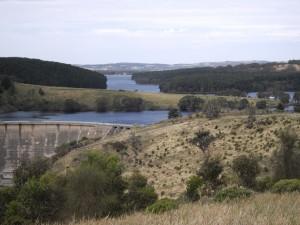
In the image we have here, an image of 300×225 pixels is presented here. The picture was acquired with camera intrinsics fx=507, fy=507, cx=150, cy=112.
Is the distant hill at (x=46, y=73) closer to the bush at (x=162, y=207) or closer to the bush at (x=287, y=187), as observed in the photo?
the bush at (x=287, y=187)

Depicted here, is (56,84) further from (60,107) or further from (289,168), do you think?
(289,168)

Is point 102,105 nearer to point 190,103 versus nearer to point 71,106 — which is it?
point 71,106

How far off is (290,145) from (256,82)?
541 ft

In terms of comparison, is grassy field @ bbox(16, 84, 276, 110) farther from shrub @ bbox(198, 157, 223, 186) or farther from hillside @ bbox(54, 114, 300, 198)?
shrub @ bbox(198, 157, 223, 186)

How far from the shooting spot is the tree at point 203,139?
54.3m

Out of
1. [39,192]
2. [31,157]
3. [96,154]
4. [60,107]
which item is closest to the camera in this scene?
[39,192]

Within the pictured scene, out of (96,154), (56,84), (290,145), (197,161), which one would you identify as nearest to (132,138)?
(197,161)

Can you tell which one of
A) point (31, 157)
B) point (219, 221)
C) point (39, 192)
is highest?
point (219, 221)

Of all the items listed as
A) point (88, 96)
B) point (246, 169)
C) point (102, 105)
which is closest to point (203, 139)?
point (246, 169)

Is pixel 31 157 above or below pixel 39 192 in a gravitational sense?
below

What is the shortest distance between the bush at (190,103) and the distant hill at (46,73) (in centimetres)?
5321

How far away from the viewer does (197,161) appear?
52.5 meters

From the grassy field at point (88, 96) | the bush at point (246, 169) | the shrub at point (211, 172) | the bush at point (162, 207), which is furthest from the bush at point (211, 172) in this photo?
the grassy field at point (88, 96)

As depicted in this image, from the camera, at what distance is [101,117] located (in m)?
126
